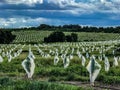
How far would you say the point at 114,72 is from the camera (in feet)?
86.3

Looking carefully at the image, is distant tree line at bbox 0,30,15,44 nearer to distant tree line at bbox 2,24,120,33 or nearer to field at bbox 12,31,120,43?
field at bbox 12,31,120,43

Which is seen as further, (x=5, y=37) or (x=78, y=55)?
(x=5, y=37)

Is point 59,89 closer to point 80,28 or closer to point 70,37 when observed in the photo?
point 70,37

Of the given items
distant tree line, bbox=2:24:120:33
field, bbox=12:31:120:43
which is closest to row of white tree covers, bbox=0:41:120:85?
field, bbox=12:31:120:43

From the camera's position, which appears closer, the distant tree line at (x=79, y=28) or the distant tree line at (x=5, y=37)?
the distant tree line at (x=5, y=37)

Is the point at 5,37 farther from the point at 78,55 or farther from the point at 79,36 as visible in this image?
the point at 78,55

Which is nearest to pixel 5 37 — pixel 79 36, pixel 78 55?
pixel 79 36

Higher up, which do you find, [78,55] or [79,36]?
[78,55]

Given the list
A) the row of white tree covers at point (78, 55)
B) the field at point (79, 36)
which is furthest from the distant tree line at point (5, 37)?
the row of white tree covers at point (78, 55)

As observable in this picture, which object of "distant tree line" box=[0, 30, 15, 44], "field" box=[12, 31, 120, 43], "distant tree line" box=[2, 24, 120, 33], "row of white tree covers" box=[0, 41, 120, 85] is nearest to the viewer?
A: "row of white tree covers" box=[0, 41, 120, 85]

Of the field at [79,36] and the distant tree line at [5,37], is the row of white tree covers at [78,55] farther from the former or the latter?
the field at [79,36]

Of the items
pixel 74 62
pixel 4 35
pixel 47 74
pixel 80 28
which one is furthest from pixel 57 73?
pixel 80 28

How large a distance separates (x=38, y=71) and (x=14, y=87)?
10.7 meters

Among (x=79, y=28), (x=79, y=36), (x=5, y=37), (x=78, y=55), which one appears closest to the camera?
(x=78, y=55)
